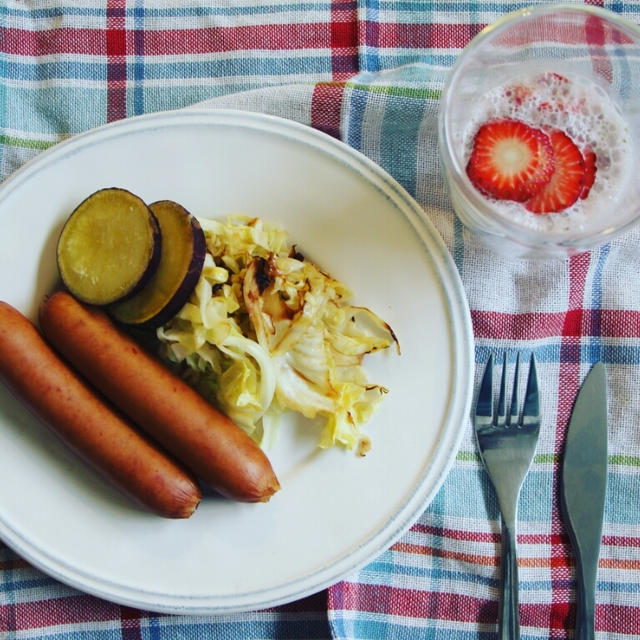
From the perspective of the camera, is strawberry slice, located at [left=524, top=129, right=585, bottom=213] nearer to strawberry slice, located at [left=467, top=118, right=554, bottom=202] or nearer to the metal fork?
strawberry slice, located at [left=467, top=118, right=554, bottom=202]

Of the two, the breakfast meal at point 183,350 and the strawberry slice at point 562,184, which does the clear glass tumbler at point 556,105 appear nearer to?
the strawberry slice at point 562,184

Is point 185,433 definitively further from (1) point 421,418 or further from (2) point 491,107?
(2) point 491,107

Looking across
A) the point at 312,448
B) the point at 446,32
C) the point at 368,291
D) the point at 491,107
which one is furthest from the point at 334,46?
the point at 312,448

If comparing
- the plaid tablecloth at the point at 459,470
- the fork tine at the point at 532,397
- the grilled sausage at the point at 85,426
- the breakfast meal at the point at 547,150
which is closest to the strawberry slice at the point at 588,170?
the breakfast meal at the point at 547,150

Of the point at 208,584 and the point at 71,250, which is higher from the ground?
the point at 71,250

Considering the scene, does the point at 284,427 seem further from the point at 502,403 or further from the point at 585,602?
the point at 585,602

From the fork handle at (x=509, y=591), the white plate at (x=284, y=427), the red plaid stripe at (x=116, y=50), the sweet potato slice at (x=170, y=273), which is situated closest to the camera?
the sweet potato slice at (x=170, y=273)
